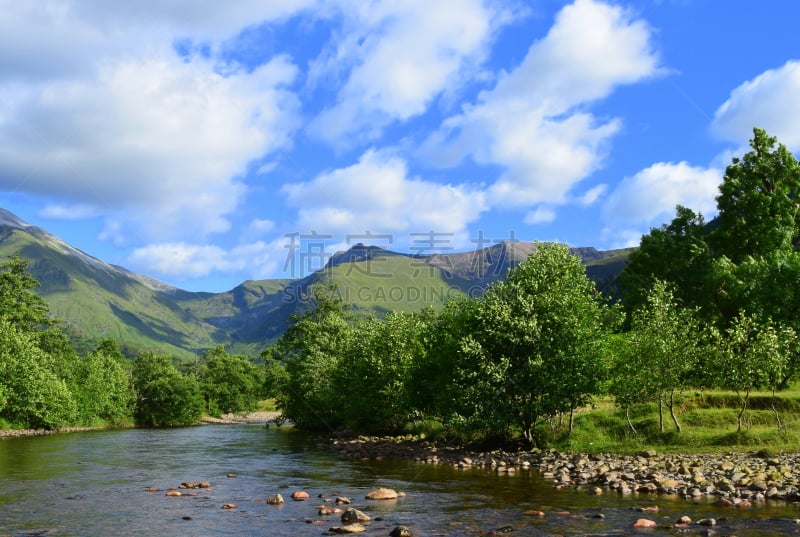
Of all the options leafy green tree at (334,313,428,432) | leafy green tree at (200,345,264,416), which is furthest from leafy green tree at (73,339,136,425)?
leafy green tree at (334,313,428,432)

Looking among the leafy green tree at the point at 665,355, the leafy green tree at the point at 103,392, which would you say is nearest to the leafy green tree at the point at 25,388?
the leafy green tree at the point at 103,392


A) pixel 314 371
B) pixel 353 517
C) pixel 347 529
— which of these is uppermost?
pixel 314 371

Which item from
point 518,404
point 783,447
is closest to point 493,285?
point 518,404

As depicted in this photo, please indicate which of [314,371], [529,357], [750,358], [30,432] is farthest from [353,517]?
[30,432]

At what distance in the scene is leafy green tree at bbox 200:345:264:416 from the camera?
560ft

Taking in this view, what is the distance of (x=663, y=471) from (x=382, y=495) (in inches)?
689

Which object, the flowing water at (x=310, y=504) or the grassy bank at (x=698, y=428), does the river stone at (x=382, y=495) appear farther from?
the grassy bank at (x=698, y=428)

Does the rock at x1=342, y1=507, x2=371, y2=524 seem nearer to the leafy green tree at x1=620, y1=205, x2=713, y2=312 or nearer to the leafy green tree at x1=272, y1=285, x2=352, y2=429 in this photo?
the leafy green tree at x1=272, y1=285, x2=352, y2=429

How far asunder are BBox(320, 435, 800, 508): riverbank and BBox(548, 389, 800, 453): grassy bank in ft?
9.10

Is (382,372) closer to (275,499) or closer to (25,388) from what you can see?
(275,499)

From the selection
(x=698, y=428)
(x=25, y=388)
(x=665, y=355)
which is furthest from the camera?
(x=25, y=388)

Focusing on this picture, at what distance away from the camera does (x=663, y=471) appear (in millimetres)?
37344

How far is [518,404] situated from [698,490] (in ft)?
62.3

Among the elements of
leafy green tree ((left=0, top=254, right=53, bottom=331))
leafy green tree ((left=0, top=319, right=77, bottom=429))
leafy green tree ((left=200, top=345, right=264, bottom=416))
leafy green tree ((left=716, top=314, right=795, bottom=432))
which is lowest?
leafy green tree ((left=200, top=345, right=264, bottom=416))
